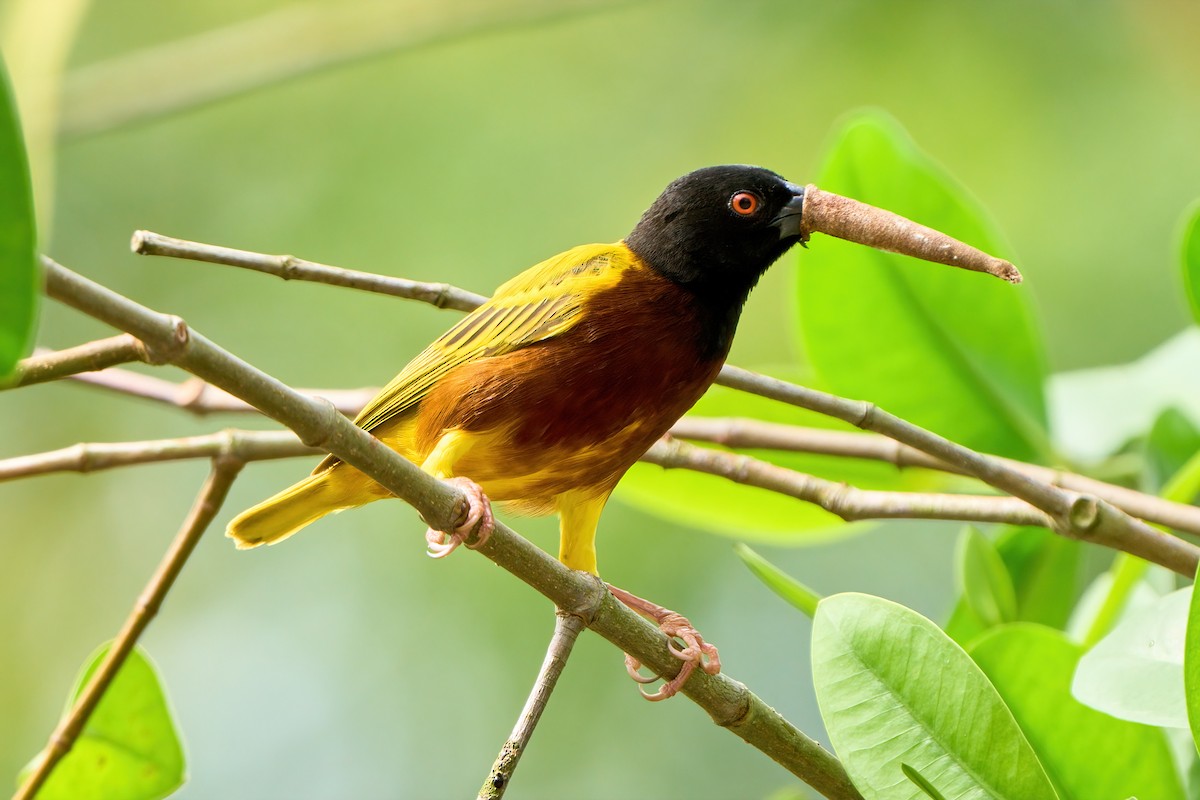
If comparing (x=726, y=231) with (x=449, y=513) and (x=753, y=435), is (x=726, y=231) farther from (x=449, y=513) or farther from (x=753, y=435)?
(x=449, y=513)

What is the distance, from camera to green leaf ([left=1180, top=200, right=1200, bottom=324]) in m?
1.98

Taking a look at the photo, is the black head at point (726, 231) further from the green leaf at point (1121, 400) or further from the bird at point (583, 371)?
the green leaf at point (1121, 400)

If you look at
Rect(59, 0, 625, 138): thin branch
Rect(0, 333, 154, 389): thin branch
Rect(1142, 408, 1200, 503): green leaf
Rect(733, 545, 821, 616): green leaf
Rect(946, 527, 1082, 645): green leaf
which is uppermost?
Rect(59, 0, 625, 138): thin branch

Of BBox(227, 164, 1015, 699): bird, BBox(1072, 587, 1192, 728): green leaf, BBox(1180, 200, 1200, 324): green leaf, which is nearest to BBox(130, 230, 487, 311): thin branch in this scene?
BBox(227, 164, 1015, 699): bird

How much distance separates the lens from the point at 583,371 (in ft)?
8.02

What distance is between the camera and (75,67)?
9.23 m

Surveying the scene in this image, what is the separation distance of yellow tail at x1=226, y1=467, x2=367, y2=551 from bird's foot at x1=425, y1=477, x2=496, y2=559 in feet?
1.29

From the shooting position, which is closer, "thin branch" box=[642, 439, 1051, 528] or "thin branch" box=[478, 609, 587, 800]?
"thin branch" box=[478, 609, 587, 800]

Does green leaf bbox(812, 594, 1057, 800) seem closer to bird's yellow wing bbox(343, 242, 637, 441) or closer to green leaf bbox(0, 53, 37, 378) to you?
green leaf bbox(0, 53, 37, 378)

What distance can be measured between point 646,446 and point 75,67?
27.5 ft

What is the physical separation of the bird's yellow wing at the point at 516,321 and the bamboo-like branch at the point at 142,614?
0.61 meters

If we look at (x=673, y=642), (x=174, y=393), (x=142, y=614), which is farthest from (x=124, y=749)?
(x=673, y=642)

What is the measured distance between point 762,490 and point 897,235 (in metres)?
0.95

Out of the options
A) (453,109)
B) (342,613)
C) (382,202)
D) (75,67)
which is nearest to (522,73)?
(453,109)
